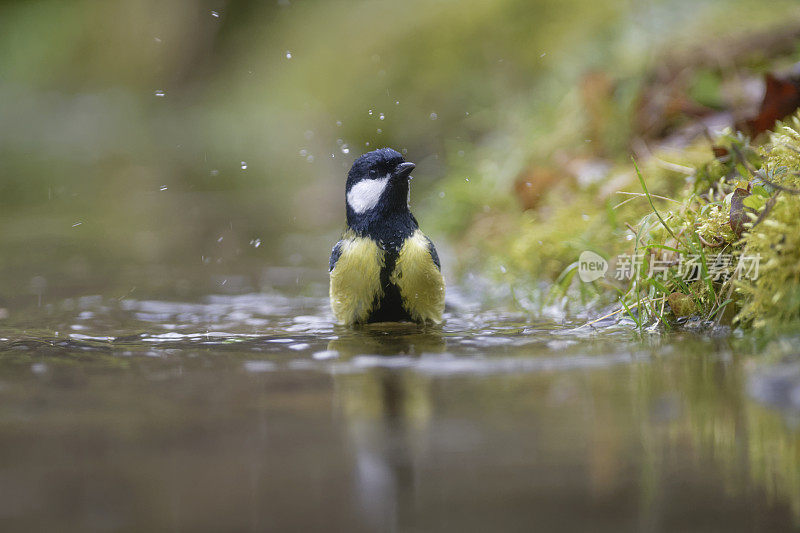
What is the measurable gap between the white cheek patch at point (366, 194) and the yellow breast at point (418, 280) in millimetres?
248

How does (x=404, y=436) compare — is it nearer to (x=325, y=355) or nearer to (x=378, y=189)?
(x=325, y=355)

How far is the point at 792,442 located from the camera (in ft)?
5.98

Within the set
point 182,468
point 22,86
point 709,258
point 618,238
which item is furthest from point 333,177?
point 22,86

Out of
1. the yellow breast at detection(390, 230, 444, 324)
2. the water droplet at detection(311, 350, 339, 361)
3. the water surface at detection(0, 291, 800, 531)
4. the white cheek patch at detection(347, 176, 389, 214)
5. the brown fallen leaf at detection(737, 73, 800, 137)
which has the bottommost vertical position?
the water surface at detection(0, 291, 800, 531)

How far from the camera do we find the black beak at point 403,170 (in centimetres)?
378

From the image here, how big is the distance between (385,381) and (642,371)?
2.63 ft

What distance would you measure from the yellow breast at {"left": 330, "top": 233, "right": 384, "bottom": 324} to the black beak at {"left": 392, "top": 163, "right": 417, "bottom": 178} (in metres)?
0.34

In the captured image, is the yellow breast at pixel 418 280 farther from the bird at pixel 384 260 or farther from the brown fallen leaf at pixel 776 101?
the brown fallen leaf at pixel 776 101

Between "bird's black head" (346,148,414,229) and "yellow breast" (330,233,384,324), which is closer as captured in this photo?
"yellow breast" (330,233,384,324)

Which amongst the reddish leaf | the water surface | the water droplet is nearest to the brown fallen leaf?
the reddish leaf

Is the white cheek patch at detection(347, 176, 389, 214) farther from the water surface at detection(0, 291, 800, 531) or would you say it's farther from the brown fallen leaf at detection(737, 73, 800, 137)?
the brown fallen leaf at detection(737, 73, 800, 137)

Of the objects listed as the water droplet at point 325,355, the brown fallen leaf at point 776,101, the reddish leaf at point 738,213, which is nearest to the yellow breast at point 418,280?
the water droplet at point 325,355

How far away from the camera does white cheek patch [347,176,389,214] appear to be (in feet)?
12.5

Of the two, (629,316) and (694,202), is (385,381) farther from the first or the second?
(694,202)
